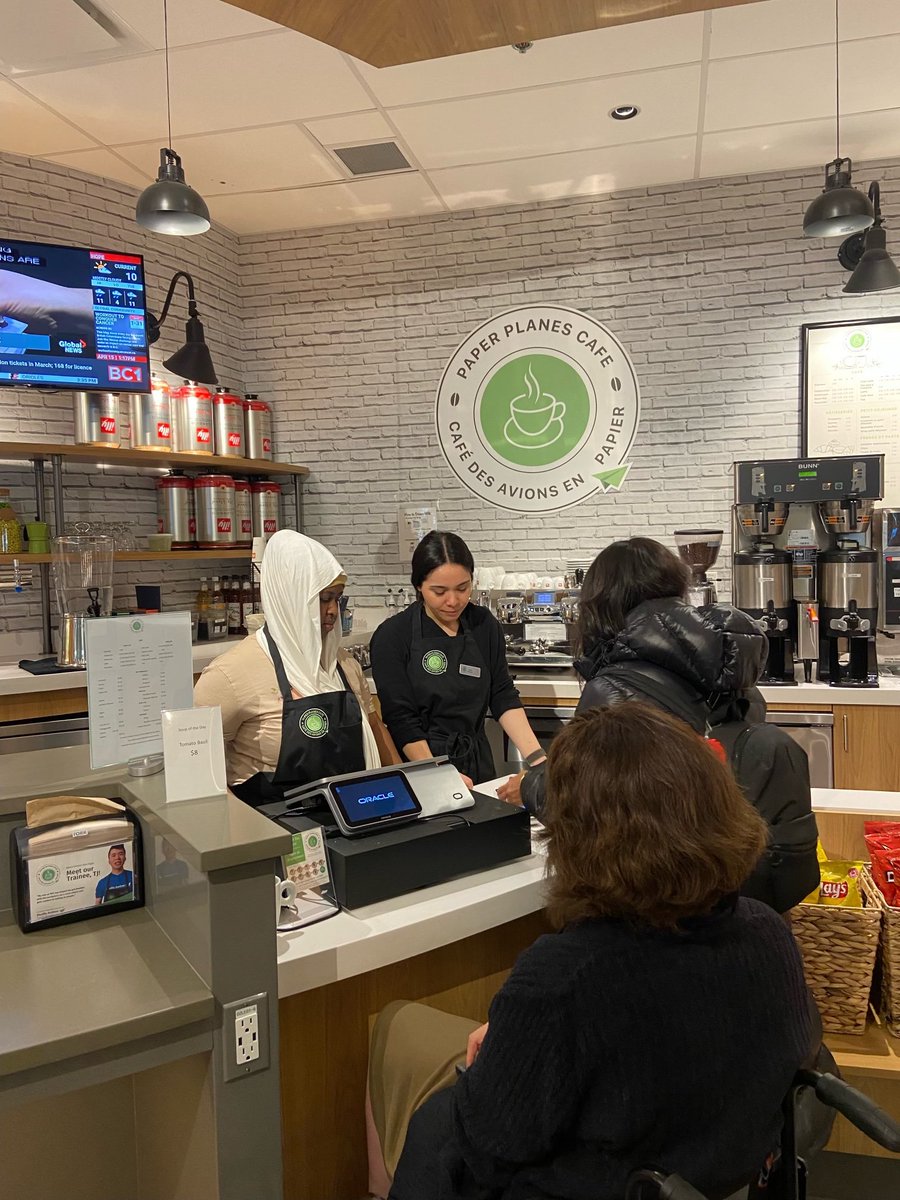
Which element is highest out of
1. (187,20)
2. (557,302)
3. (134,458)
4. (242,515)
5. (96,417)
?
(187,20)

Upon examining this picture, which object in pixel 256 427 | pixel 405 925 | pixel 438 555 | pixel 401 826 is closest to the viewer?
pixel 405 925

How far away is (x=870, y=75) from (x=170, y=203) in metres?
3.07

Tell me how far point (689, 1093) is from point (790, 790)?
0.82m

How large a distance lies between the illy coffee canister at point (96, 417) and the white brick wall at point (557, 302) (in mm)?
1569

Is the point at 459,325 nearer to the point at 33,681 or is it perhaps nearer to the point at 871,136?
the point at 871,136

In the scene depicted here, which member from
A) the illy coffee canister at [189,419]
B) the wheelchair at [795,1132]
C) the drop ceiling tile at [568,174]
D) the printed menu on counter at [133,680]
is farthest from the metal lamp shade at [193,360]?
the wheelchair at [795,1132]

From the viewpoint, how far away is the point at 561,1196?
1177mm

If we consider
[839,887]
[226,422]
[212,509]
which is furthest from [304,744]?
[226,422]

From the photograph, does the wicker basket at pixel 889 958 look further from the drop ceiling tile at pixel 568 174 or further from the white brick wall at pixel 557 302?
the drop ceiling tile at pixel 568 174

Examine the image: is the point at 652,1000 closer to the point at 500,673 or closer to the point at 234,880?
the point at 234,880

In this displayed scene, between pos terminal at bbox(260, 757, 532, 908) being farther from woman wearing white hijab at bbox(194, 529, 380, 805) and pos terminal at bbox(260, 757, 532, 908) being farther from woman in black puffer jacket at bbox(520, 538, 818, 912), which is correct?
woman wearing white hijab at bbox(194, 529, 380, 805)

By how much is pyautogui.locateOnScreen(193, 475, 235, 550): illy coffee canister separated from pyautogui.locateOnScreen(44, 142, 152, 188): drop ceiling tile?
1663mm

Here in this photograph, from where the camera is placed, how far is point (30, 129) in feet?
14.0

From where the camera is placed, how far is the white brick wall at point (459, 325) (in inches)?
194
